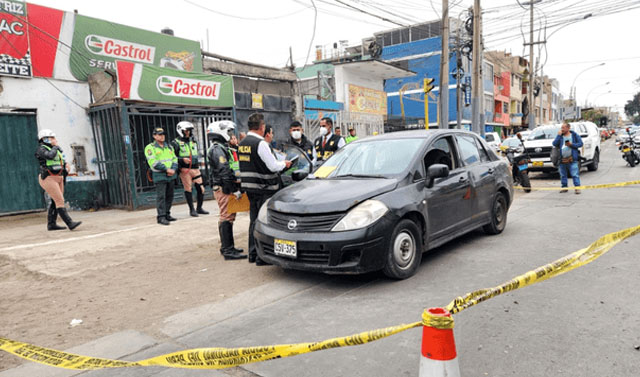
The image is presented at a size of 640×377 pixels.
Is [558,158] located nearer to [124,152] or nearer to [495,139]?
[124,152]

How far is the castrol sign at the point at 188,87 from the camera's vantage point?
35.1ft

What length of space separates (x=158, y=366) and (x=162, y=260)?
3.02m

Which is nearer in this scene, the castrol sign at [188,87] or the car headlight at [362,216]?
the car headlight at [362,216]

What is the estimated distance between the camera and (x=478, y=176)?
5.77 m

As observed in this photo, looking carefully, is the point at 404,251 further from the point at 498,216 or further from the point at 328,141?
the point at 328,141

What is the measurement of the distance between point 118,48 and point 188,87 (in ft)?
7.08

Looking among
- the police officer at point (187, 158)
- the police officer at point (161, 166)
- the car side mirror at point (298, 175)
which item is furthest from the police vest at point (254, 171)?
the police officer at point (187, 158)

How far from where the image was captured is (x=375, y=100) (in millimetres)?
23500

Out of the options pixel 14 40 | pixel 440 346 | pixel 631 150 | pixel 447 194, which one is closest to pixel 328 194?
pixel 447 194

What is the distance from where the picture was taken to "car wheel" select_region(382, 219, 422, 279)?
4.23 meters

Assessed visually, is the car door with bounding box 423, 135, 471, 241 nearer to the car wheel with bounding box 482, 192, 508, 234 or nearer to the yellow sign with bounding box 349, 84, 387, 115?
the car wheel with bounding box 482, 192, 508, 234

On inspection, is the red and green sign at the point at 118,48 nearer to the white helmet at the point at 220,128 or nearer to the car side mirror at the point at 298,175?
the white helmet at the point at 220,128

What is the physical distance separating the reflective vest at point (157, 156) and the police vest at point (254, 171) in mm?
3624

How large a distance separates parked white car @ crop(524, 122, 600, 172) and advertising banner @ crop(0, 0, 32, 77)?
14.5 metres
